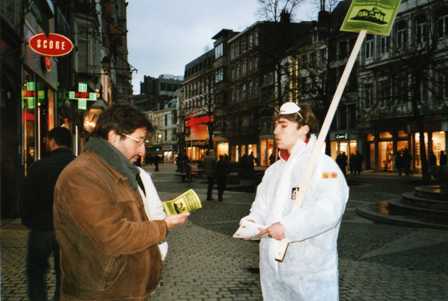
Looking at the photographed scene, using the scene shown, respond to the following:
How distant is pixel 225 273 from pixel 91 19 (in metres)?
22.5

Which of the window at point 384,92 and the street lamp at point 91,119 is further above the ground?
the window at point 384,92

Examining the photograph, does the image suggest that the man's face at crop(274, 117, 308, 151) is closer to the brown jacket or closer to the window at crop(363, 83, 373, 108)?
the brown jacket

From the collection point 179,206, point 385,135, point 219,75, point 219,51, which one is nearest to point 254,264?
point 179,206

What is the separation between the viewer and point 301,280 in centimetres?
286

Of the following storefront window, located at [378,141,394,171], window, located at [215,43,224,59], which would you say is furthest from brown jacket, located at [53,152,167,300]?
window, located at [215,43,224,59]

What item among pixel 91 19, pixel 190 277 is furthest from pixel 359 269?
pixel 91 19

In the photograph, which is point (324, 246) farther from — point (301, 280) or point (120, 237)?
point (120, 237)

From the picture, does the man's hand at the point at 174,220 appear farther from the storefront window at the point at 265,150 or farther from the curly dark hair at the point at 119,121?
the storefront window at the point at 265,150

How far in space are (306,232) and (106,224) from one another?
1121 mm

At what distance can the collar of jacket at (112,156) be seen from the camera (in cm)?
252

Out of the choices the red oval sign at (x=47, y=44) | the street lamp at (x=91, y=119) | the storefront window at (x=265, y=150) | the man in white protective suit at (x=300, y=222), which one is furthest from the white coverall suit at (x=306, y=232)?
the storefront window at (x=265, y=150)

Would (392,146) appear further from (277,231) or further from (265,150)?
(277,231)

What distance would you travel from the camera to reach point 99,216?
2361 mm

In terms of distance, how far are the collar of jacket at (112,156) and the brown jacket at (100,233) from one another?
0.08ft
